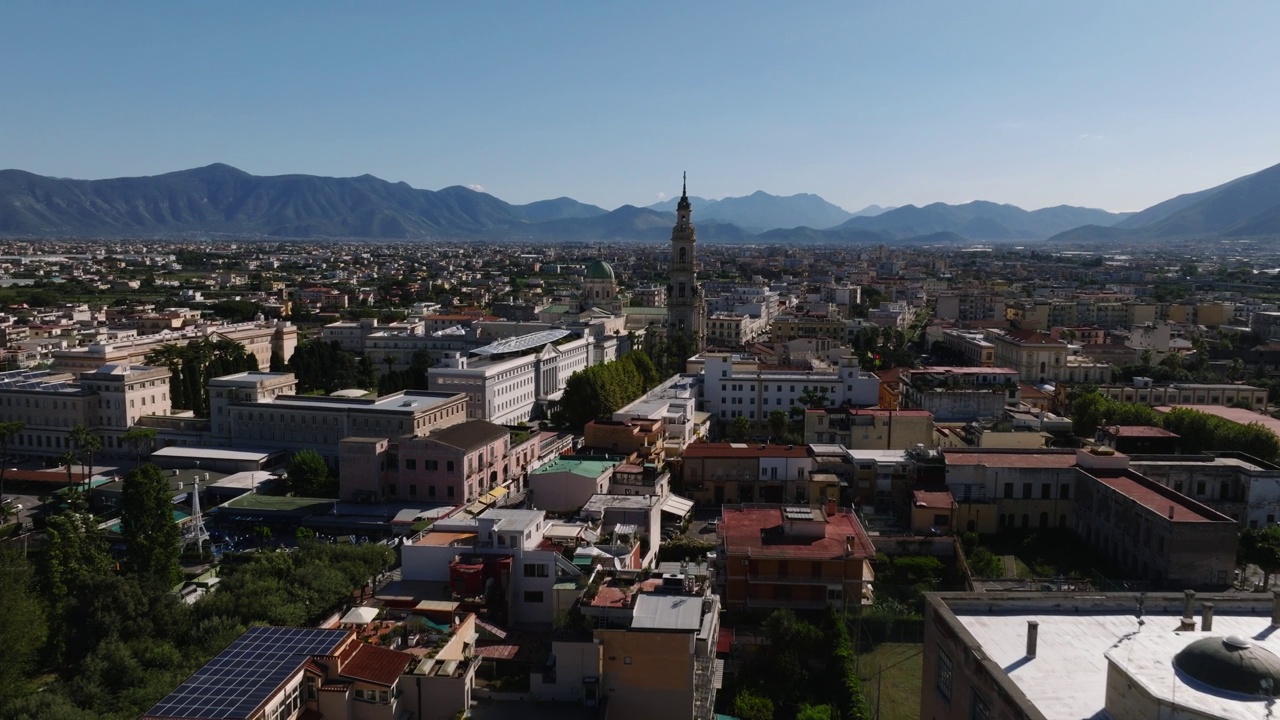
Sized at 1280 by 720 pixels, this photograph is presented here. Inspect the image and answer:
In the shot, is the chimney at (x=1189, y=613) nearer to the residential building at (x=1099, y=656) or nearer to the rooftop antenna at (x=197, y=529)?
the residential building at (x=1099, y=656)

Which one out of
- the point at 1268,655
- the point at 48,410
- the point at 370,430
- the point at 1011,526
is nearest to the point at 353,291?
the point at 48,410

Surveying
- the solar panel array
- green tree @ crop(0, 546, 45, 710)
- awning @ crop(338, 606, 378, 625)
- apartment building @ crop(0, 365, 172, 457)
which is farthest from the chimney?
apartment building @ crop(0, 365, 172, 457)

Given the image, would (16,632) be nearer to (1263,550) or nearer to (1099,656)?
(1099,656)

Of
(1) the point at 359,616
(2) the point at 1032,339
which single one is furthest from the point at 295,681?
(2) the point at 1032,339

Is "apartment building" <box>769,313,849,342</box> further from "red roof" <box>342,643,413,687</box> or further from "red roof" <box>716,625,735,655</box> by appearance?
"red roof" <box>342,643,413,687</box>

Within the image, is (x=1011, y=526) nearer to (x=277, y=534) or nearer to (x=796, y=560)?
(x=796, y=560)
